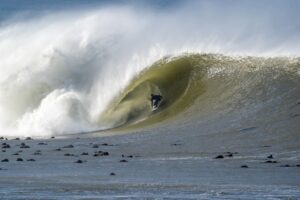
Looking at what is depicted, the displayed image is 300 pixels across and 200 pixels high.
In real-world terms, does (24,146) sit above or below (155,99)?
below

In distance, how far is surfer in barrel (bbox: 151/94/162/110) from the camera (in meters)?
49.7

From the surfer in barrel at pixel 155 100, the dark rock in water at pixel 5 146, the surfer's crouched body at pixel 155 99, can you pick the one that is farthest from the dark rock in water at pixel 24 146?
the surfer's crouched body at pixel 155 99

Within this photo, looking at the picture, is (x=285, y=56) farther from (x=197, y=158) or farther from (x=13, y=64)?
(x=197, y=158)

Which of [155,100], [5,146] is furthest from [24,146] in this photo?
[155,100]

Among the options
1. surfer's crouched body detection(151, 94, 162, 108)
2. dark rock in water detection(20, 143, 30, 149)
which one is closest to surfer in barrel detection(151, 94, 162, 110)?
surfer's crouched body detection(151, 94, 162, 108)

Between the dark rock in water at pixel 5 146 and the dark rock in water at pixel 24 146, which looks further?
the dark rock in water at pixel 5 146

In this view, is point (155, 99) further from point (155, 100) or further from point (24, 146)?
point (24, 146)

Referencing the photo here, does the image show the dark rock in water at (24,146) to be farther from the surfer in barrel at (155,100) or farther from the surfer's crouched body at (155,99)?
the surfer's crouched body at (155,99)

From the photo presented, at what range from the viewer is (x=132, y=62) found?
58188 millimetres

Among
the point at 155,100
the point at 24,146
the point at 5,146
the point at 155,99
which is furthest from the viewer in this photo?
the point at 155,99

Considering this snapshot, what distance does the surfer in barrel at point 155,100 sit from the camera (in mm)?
49697

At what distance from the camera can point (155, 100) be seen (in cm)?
5038

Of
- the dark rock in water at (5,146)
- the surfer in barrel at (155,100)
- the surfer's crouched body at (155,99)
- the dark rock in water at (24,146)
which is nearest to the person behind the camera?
the dark rock in water at (24,146)

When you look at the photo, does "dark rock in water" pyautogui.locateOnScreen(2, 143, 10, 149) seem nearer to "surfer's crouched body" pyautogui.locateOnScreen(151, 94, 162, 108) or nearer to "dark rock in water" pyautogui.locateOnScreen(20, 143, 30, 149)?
"dark rock in water" pyautogui.locateOnScreen(20, 143, 30, 149)
